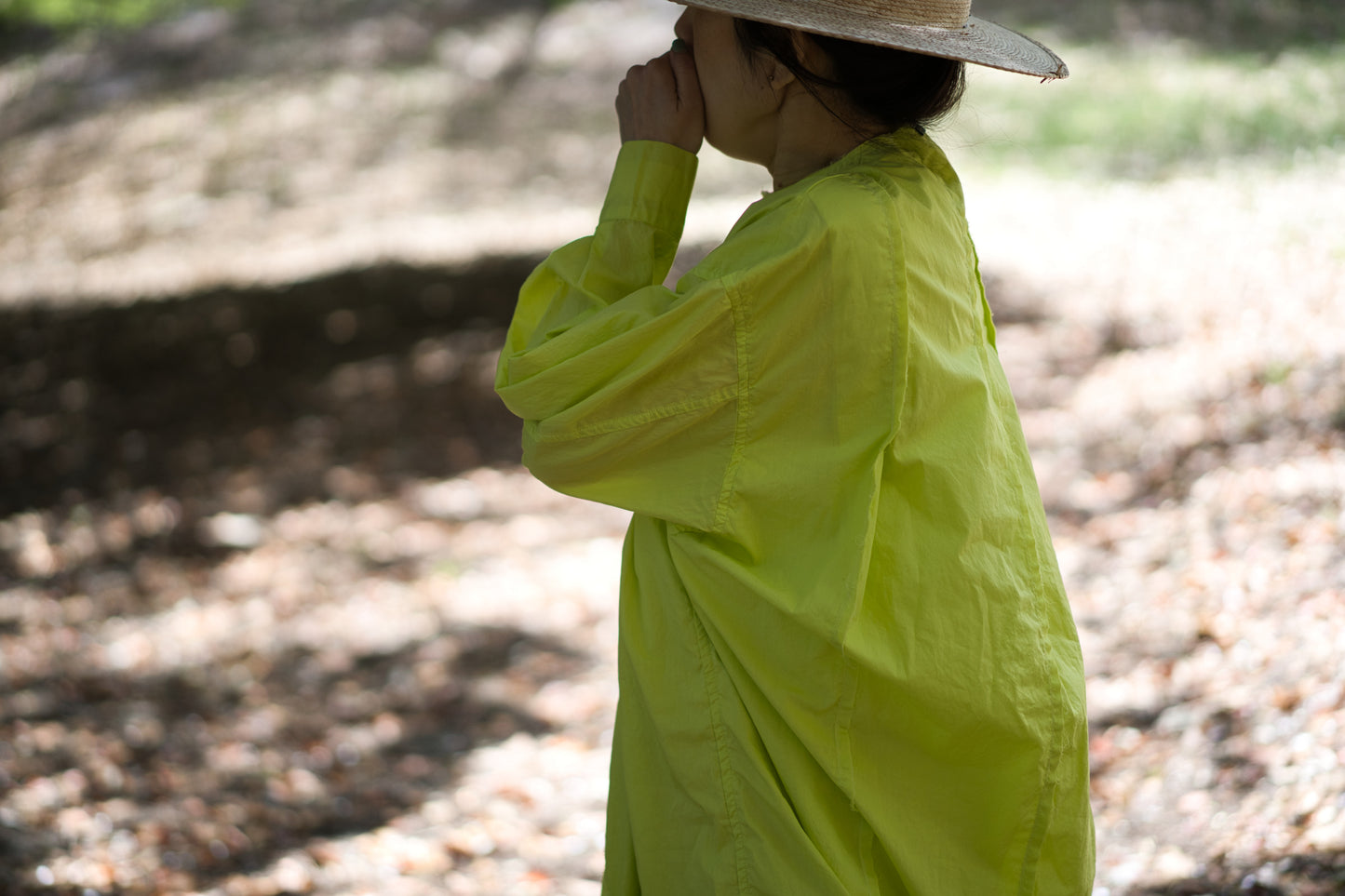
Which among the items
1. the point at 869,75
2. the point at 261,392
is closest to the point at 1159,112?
the point at 261,392

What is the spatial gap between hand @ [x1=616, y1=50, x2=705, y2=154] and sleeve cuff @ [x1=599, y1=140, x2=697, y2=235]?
20mm

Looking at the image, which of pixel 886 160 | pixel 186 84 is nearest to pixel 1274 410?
pixel 886 160

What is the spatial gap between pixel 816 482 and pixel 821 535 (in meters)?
0.07

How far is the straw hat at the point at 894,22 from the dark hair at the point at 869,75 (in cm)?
5

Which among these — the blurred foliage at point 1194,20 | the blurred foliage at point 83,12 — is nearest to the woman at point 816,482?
the blurred foliage at point 1194,20

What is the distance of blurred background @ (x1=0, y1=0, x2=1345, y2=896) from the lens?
146 inches

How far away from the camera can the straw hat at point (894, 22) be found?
1.45 meters

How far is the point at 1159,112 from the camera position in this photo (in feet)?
34.7

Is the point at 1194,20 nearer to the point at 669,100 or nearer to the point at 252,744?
the point at 252,744

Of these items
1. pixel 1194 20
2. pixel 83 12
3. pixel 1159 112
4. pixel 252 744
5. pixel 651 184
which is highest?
pixel 83 12

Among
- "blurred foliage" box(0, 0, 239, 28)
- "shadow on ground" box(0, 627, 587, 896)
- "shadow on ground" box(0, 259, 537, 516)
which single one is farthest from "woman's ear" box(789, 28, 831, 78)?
"blurred foliage" box(0, 0, 239, 28)

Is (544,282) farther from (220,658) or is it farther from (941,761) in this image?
(220,658)

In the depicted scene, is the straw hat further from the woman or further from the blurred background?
the blurred background

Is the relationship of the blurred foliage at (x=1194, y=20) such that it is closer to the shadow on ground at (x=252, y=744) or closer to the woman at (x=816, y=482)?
the shadow on ground at (x=252, y=744)
